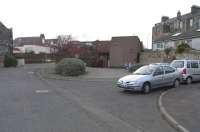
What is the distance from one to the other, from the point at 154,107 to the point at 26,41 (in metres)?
104

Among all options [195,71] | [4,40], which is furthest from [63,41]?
[195,71]

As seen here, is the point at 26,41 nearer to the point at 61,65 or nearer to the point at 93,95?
the point at 61,65

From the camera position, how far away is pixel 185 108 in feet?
33.8

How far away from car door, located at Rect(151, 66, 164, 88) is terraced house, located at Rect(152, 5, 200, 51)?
76.6ft

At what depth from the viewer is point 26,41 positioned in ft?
359

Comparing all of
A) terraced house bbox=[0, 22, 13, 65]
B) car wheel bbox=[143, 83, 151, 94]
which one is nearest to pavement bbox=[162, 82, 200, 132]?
car wheel bbox=[143, 83, 151, 94]

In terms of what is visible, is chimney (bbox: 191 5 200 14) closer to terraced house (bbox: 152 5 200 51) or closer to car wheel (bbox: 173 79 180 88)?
terraced house (bbox: 152 5 200 51)

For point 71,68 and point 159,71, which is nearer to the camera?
point 159,71

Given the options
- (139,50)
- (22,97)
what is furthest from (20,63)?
(22,97)

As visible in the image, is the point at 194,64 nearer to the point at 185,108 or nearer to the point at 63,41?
the point at 185,108

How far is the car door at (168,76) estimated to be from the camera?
16.6 metres

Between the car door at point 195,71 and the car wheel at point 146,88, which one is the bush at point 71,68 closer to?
the car door at point 195,71

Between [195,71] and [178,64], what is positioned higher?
[178,64]

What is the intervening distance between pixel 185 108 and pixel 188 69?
9766mm
